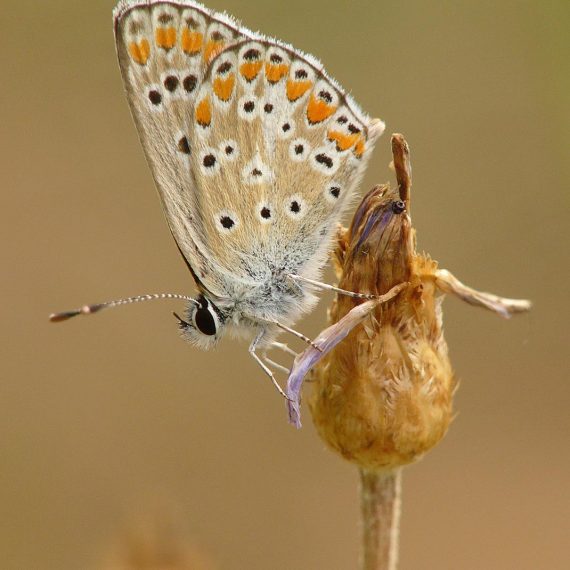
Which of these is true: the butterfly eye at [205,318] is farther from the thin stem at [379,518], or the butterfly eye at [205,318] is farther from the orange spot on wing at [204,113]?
the thin stem at [379,518]

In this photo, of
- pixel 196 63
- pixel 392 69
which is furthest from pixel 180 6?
pixel 392 69

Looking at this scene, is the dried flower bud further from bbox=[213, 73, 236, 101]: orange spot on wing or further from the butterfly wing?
bbox=[213, 73, 236, 101]: orange spot on wing

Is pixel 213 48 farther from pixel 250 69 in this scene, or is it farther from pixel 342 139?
pixel 342 139

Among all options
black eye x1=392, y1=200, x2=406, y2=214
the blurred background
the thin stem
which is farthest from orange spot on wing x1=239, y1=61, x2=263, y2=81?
the blurred background

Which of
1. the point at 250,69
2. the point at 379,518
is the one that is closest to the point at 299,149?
the point at 250,69

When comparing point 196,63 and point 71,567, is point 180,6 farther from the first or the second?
point 71,567

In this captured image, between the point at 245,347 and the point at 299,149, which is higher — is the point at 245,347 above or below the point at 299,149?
below
